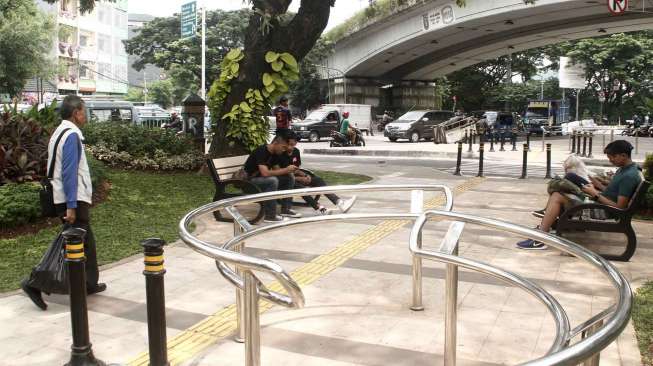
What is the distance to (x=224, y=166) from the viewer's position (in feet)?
30.5

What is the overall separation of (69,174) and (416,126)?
27.5 metres

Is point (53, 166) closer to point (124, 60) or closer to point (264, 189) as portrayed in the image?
point (264, 189)

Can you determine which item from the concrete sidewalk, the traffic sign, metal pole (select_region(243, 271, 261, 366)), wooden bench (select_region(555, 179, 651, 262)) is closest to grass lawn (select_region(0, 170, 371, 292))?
the concrete sidewalk

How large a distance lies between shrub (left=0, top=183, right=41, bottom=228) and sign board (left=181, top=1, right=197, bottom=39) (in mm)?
22154

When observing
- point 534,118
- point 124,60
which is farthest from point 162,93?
point 534,118

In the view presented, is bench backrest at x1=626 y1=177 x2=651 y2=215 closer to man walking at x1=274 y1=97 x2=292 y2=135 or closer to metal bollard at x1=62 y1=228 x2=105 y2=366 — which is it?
metal bollard at x1=62 y1=228 x2=105 y2=366

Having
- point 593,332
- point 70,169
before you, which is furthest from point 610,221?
point 70,169

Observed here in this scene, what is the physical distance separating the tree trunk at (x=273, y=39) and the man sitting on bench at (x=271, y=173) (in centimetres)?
329

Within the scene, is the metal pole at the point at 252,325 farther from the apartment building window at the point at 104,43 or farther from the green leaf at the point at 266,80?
the apartment building window at the point at 104,43

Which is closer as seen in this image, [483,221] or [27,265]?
[483,221]

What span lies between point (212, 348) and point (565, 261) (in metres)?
3.96

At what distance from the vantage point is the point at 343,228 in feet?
27.7

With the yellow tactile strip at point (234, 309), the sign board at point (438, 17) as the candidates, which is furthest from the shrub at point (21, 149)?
the sign board at point (438, 17)

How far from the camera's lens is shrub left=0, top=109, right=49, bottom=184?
8.50 m
